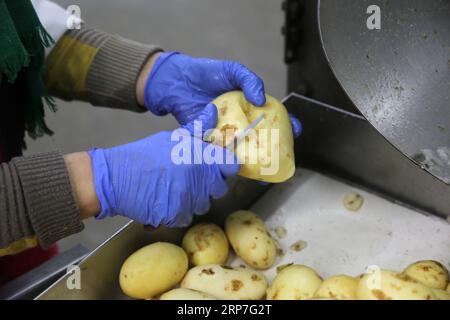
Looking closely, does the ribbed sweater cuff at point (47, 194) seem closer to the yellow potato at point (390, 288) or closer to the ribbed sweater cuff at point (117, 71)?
the ribbed sweater cuff at point (117, 71)

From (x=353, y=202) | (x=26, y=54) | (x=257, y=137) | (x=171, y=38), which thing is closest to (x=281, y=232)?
(x=353, y=202)

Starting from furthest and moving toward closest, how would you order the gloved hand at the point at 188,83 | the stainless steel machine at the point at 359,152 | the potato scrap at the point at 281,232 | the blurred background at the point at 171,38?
the blurred background at the point at 171,38, the potato scrap at the point at 281,232, the gloved hand at the point at 188,83, the stainless steel machine at the point at 359,152

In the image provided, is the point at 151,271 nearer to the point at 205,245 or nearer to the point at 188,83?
the point at 205,245

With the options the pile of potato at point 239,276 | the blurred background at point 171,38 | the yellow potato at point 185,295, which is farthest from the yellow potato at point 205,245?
the blurred background at point 171,38

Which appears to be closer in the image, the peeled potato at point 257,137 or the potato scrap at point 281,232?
Answer: the peeled potato at point 257,137

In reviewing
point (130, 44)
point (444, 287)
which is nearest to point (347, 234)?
point (444, 287)

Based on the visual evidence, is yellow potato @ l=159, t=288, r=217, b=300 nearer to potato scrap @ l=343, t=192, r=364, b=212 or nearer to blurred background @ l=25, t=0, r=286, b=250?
potato scrap @ l=343, t=192, r=364, b=212
